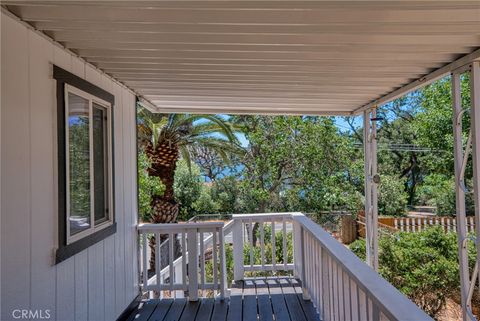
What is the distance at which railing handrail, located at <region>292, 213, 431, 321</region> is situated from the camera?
4.22 feet

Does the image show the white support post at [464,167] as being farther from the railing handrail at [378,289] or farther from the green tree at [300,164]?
the green tree at [300,164]

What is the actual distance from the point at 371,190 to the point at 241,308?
2.38 meters

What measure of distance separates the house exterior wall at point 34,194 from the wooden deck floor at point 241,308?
2.63 feet

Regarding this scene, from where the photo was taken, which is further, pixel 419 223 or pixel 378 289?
pixel 419 223

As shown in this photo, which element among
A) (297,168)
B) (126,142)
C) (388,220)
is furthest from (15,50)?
(388,220)

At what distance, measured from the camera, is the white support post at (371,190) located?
438 centimetres

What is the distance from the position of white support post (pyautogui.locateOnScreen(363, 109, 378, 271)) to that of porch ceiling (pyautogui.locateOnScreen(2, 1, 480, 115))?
980 mm

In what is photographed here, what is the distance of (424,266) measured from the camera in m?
5.68

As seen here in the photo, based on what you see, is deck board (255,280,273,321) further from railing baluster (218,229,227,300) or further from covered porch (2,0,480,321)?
railing baluster (218,229,227,300)

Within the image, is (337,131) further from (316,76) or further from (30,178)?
(30,178)

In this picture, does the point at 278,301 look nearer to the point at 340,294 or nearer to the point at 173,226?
the point at 173,226

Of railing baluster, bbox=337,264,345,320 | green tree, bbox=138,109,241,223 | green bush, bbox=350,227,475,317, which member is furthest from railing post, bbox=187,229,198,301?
green bush, bbox=350,227,475,317

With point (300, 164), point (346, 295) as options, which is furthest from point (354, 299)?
point (300, 164)

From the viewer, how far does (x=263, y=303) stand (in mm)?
3643
